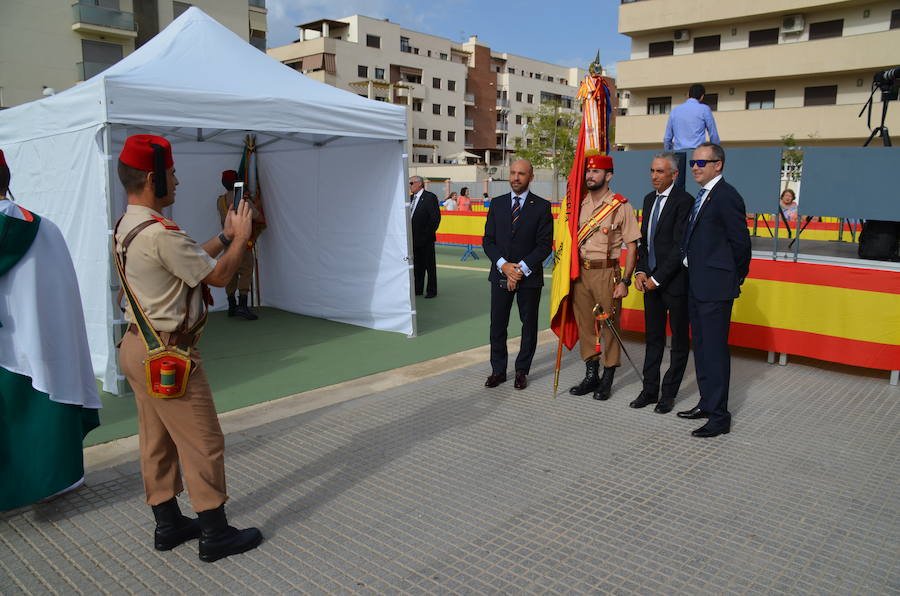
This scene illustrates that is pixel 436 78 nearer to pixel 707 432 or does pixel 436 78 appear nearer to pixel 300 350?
pixel 300 350

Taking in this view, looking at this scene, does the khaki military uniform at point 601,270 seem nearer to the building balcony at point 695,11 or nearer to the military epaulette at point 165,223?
the military epaulette at point 165,223

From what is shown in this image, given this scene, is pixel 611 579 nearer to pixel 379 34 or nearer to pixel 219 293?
pixel 219 293

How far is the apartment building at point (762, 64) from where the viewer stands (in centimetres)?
3419

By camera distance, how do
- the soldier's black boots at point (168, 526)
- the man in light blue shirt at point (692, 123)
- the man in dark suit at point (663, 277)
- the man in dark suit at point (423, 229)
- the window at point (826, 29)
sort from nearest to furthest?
the soldier's black boots at point (168, 526) → the man in dark suit at point (663, 277) → the man in light blue shirt at point (692, 123) → the man in dark suit at point (423, 229) → the window at point (826, 29)

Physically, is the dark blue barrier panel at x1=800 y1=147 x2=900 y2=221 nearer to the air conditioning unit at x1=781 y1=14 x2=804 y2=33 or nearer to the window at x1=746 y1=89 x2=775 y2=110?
the air conditioning unit at x1=781 y1=14 x2=804 y2=33

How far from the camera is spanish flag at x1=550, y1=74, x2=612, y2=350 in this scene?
5.60 meters

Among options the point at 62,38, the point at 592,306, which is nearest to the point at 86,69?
the point at 62,38

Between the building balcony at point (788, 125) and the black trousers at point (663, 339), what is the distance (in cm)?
3444

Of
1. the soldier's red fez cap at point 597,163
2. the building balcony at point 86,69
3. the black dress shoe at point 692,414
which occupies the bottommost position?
Answer: the black dress shoe at point 692,414

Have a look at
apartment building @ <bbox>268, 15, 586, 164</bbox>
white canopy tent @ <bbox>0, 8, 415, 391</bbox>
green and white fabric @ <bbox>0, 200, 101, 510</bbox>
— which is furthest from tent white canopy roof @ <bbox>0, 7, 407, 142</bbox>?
apartment building @ <bbox>268, 15, 586, 164</bbox>

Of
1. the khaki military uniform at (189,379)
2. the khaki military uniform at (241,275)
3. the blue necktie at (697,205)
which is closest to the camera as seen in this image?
the khaki military uniform at (189,379)

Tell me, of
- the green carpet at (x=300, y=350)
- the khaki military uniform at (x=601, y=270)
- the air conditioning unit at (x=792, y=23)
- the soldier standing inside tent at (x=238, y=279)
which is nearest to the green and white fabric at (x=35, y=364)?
the green carpet at (x=300, y=350)

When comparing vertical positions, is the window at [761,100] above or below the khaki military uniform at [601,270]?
above

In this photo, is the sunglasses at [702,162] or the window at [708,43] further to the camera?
the window at [708,43]
